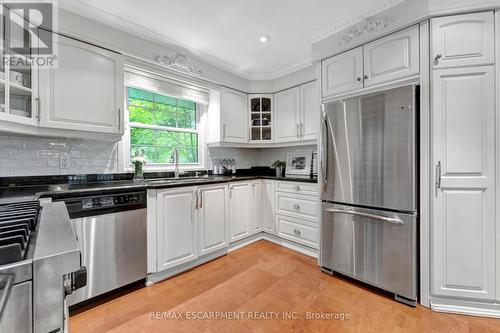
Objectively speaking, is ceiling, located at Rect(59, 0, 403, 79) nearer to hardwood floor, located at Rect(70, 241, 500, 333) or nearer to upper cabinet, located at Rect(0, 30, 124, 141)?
upper cabinet, located at Rect(0, 30, 124, 141)

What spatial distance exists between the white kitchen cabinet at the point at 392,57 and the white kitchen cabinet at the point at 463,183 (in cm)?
22

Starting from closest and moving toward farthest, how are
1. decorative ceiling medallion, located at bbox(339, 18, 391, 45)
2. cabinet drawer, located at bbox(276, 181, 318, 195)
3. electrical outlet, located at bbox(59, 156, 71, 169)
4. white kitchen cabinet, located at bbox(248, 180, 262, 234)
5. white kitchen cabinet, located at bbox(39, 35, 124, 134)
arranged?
white kitchen cabinet, located at bbox(39, 35, 124, 134), decorative ceiling medallion, located at bbox(339, 18, 391, 45), electrical outlet, located at bbox(59, 156, 71, 169), cabinet drawer, located at bbox(276, 181, 318, 195), white kitchen cabinet, located at bbox(248, 180, 262, 234)

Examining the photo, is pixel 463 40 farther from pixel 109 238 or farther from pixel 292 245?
pixel 109 238

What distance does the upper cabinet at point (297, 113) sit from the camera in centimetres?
291

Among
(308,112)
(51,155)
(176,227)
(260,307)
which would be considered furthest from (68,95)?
(308,112)

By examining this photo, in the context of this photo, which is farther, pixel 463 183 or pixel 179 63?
pixel 179 63

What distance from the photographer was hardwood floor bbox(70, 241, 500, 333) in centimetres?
150

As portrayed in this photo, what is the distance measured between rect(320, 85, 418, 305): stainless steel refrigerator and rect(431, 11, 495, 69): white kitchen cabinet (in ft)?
0.96

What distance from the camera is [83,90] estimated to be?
6.25 feet

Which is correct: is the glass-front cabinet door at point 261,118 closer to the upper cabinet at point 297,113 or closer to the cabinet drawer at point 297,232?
the upper cabinet at point 297,113

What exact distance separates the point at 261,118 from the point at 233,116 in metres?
0.50

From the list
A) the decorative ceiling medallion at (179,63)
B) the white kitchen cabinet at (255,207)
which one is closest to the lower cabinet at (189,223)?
the white kitchen cabinet at (255,207)

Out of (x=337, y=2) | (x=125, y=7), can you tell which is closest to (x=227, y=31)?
(x=125, y=7)

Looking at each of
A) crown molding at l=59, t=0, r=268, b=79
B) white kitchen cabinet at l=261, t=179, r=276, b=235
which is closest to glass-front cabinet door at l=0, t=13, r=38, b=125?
crown molding at l=59, t=0, r=268, b=79
